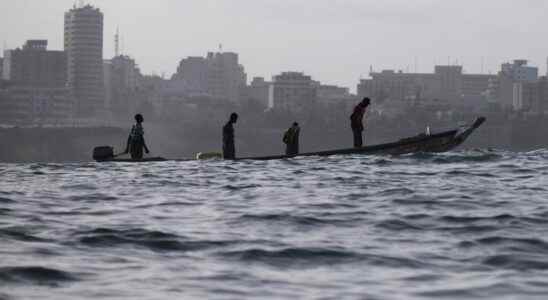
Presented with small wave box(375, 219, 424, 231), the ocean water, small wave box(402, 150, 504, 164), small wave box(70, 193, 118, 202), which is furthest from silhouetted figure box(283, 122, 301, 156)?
small wave box(375, 219, 424, 231)

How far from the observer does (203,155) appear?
28.9 meters

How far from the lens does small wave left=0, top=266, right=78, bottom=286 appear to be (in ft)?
30.4

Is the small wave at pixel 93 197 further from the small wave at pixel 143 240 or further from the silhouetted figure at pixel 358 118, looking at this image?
the silhouetted figure at pixel 358 118

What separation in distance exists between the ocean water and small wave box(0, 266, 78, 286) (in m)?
0.03

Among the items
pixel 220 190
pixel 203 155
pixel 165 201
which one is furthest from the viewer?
pixel 203 155

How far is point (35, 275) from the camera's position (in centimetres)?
954

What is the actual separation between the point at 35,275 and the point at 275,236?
3.53 meters

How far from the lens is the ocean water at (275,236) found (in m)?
9.16

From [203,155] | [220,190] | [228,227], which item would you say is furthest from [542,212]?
[203,155]

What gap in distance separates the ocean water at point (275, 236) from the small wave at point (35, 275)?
27mm

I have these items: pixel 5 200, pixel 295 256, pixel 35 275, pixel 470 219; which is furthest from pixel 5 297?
pixel 5 200

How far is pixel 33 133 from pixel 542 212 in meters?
189

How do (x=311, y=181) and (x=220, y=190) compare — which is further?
(x=311, y=181)

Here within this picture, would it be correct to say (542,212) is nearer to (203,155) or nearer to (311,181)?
(311,181)
